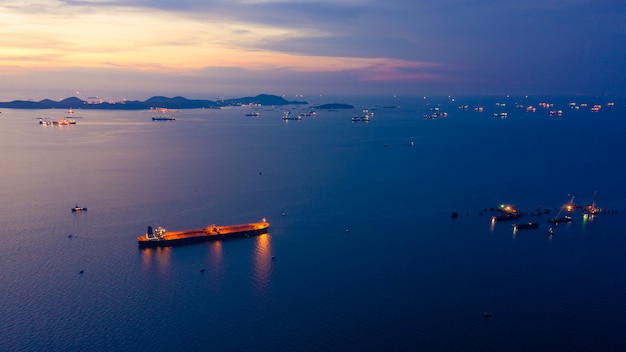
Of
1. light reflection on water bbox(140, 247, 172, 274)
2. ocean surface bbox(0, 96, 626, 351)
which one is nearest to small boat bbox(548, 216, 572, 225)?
ocean surface bbox(0, 96, 626, 351)

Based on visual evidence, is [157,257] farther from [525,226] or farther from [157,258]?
[525,226]

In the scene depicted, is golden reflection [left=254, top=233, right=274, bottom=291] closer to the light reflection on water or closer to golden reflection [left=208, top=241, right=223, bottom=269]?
golden reflection [left=208, top=241, right=223, bottom=269]

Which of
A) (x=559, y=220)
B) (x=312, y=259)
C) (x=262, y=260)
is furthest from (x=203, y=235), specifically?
(x=559, y=220)

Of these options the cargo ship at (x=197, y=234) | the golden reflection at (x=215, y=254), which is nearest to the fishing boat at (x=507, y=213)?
the cargo ship at (x=197, y=234)

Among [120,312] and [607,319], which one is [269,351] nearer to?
[120,312]

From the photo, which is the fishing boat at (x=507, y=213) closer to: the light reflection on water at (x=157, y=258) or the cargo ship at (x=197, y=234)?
the cargo ship at (x=197, y=234)

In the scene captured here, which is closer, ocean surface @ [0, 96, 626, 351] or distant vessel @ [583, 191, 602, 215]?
ocean surface @ [0, 96, 626, 351]
